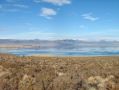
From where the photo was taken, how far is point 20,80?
1296 centimetres

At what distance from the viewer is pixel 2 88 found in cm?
1230

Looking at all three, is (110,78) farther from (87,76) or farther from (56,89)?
(56,89)

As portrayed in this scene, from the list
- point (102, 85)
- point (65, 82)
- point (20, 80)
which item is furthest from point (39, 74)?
point (102, 85)

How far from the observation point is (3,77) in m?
13.1

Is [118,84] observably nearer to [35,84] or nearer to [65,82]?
[65,82]

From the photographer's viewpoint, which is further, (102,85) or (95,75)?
(95,75)

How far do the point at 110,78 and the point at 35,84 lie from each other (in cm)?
382

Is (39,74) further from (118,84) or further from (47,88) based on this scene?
(118,84)

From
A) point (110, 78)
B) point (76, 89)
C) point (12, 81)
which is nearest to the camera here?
point (76, 89)

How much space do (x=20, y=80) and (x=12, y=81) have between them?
15.9 inches

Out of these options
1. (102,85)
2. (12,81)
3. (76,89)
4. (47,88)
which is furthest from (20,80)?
(102,85)

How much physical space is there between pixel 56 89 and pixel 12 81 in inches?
87.2

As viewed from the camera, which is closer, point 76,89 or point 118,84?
point 76,89

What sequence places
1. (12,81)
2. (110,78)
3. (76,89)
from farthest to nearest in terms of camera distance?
(110,78), (12,81), (76,89)
